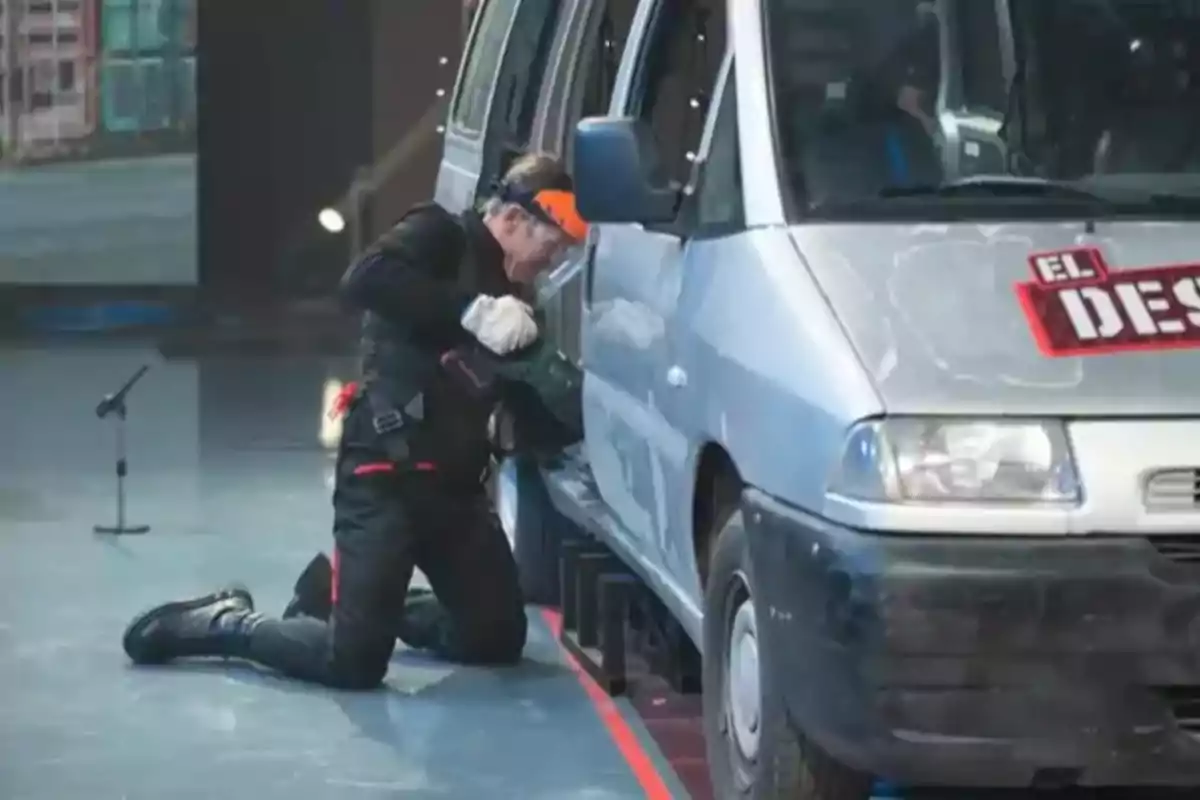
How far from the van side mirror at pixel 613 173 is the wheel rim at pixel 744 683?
88 centimetres

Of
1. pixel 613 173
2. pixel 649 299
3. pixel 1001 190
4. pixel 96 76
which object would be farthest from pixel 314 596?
pixel 96 76

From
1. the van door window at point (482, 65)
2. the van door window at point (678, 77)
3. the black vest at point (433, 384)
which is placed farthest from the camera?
the van door window at point (482, 65)

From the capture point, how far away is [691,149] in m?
4.87

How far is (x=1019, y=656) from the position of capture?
127 inches

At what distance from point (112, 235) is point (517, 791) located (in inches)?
494

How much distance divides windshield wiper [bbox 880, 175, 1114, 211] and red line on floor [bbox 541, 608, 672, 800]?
67.1 inches

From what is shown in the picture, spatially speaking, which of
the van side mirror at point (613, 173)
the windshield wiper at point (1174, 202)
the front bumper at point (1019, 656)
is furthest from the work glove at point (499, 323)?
the front bumper at point (1019, 656)

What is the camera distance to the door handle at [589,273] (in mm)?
5480

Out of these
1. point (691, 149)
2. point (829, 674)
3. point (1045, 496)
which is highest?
point (691, 149)

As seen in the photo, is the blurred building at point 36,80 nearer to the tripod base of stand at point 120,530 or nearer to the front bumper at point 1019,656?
the tripod base of stand at point 120,530

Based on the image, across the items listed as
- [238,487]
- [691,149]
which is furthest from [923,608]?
[238,487]

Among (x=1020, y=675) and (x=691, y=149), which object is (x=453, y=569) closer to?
(x=691, y=149)

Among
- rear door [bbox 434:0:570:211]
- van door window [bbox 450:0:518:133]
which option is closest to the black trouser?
rear door [bbox 434:0:570:211]

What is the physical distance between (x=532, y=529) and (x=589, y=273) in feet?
5.46
